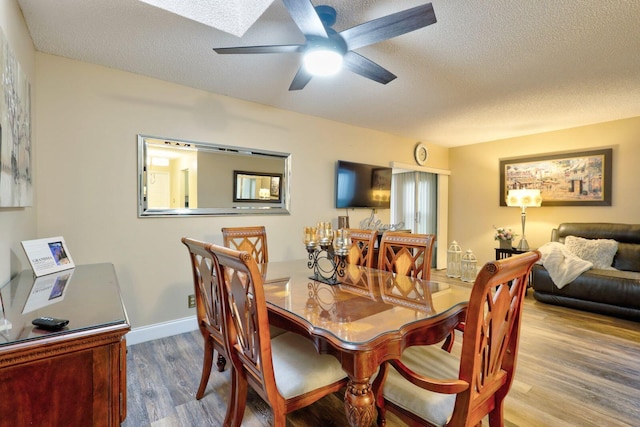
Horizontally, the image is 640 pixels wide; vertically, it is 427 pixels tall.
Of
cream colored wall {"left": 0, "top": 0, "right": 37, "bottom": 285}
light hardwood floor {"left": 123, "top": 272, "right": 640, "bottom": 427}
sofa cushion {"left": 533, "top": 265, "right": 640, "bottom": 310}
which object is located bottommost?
light hardwood floor {"left": 123, "top": 272, "right": 640, "bottom": 427}

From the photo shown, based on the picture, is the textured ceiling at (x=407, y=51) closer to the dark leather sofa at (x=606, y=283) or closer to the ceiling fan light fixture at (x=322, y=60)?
the ceiling fan light fixture at (x=322, y=60)

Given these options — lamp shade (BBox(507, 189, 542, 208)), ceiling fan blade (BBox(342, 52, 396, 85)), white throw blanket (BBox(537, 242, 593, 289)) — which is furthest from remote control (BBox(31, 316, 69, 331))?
lamp shade (BBox(507, 189, 542, 208))

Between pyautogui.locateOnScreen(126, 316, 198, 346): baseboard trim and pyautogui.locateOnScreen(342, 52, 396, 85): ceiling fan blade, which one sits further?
pyautogui.locateOnScreen(126, 316, 198, 346): baseboard trim

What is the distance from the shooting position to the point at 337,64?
1879 mm

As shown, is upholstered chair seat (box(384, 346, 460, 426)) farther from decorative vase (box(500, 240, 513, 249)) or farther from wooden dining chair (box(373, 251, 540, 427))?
decorative vase (box(500, 240, 513, 249))

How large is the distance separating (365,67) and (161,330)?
2.84m

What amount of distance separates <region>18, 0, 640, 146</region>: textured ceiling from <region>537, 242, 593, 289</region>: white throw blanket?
1722mm

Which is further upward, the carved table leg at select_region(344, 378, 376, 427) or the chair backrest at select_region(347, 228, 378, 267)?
the chair backrest at select_region(347, 228, 378, 267)

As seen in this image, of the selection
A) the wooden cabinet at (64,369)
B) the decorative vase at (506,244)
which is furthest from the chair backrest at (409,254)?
the decorative vase at (506,244)

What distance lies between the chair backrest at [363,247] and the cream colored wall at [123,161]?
120cm

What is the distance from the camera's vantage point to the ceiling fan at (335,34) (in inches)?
57.5

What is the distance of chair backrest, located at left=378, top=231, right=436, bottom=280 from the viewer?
7.07 feet

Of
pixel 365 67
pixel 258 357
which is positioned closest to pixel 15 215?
pixel 258 357

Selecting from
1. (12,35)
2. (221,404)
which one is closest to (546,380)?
(221,404)
